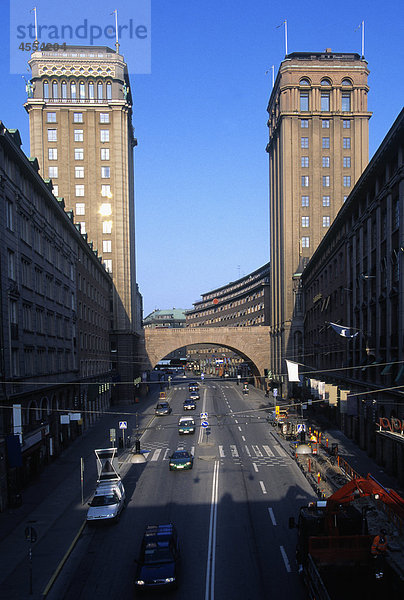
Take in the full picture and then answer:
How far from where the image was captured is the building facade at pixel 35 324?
106 feet

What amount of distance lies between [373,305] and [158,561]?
27.7 m

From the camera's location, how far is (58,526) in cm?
2661

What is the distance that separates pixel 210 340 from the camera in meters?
104

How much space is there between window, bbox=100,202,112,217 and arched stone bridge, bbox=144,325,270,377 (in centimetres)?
2523

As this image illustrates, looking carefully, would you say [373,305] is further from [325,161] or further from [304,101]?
[304,101]

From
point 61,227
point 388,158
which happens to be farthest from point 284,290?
point 388,158

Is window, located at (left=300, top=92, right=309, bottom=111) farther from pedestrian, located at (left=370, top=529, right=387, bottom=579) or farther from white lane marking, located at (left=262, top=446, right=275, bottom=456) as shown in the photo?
pedestrian, located at (left=370, top=529, right=387, bottom=579)

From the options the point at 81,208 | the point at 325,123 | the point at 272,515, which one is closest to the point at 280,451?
the point at 272,515

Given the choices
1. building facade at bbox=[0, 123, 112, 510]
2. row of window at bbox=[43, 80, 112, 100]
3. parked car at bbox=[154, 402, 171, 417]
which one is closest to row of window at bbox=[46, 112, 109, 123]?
row of window at bbox=[43, 80, 112, 100]

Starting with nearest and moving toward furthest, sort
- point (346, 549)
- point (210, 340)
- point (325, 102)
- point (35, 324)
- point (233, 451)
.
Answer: point (346, 549) < point (35, 324) < point (233, 451) < point (325, 102) < point (210, 340)

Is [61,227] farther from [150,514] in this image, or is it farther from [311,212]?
[311,212]

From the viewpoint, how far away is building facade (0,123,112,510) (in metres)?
32.3

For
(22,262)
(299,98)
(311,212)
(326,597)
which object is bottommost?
(326,597)

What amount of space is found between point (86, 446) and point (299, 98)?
7179 centimetres
